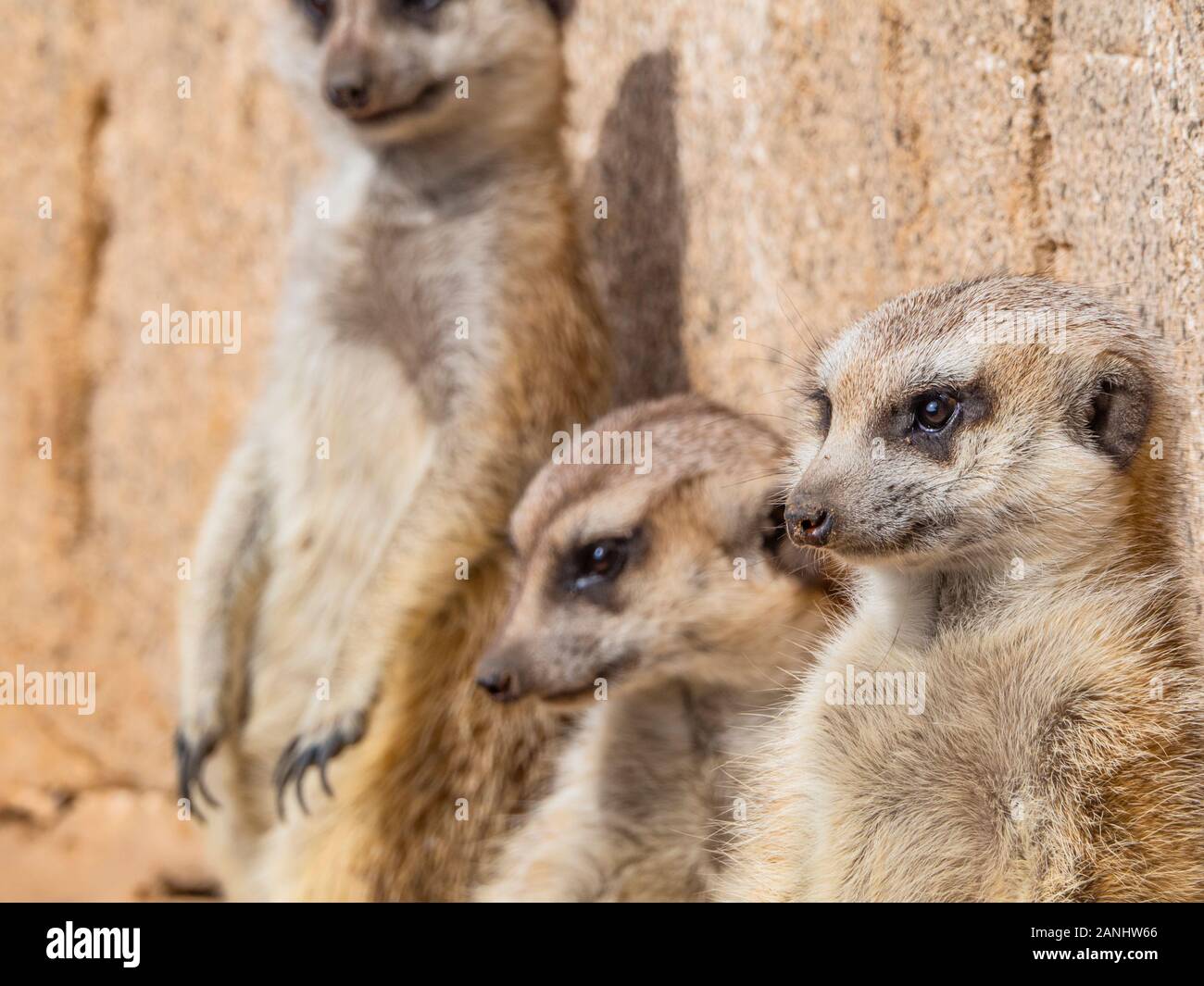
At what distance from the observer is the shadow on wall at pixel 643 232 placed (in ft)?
8.34

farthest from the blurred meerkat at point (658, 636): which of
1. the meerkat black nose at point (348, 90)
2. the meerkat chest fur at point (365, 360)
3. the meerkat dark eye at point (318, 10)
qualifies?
the meerkat dark eye at point (318, 10)

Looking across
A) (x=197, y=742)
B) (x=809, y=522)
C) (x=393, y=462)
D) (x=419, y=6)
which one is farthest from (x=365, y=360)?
(x=809, y=522)

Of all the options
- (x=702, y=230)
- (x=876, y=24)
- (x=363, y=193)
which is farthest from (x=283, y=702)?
(x=876, y=24)

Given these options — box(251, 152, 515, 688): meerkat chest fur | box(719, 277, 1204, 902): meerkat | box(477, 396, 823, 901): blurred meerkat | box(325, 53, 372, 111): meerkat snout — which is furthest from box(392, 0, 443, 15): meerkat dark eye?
box(719, 277, 1204, 902): meerkat

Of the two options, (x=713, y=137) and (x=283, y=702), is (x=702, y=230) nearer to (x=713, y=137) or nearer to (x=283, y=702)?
(x=713, y=137)

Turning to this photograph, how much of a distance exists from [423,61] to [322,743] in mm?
1084

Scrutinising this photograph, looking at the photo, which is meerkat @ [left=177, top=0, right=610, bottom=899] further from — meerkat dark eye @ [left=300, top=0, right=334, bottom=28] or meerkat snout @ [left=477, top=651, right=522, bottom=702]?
meerkat snout @ [left=477, top=651, right=522, bottom=702]

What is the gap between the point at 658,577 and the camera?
1867mm

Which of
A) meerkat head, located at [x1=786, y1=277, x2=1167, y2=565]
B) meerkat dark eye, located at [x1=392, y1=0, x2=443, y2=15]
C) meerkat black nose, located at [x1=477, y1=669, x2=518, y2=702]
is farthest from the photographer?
meerkat dark eye, located at [x1=392, y1=0, x2=443, y2=15]

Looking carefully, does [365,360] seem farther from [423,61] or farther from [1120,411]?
[1120,411]

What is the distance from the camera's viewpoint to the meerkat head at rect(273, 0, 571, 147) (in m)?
2.35

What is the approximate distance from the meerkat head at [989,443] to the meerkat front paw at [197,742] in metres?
1.49

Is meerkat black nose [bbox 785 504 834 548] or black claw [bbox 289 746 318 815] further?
black claw [bbox 289 746 318 815]

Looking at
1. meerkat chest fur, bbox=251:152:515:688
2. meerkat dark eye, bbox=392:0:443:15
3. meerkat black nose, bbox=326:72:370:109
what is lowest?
meerkat chest fur, bbox=251:152:515:688
